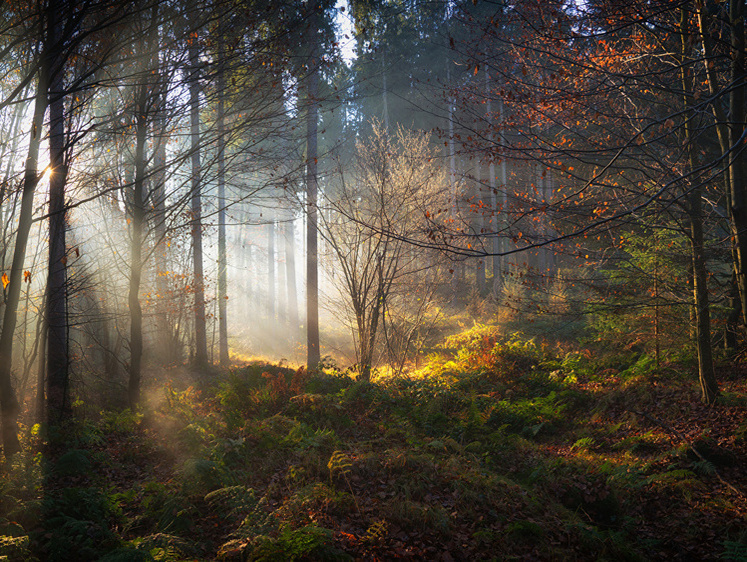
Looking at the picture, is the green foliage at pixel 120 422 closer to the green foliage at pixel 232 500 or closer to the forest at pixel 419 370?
the forest at pixel 419 370

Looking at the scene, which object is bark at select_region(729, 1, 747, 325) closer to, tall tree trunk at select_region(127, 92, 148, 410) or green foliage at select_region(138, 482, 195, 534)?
green foliage at select_region(138, 482, 195, 534)

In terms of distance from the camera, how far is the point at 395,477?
190 inches

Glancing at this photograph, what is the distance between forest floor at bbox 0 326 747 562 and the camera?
372 centimetres

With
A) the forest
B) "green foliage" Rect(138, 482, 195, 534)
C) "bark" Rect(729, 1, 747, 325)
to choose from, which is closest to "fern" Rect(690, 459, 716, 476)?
the forest

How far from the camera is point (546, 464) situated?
221 inches

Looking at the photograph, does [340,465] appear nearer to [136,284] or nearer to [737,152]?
[136,284]

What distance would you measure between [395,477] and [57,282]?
5.71 m

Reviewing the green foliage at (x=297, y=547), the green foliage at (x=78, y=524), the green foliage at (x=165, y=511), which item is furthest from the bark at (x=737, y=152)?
the green foliage at (x=78, y=524)

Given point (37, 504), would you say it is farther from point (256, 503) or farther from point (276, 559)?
point (276, 559)

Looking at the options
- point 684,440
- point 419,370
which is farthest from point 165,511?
point 419,370

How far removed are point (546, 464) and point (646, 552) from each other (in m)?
1.64

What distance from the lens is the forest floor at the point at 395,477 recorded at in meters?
3.72

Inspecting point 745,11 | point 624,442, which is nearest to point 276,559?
point 624,442

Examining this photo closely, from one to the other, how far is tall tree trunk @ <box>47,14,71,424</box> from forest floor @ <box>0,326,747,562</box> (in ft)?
2.16
